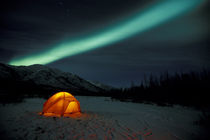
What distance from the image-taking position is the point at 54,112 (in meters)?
7.90

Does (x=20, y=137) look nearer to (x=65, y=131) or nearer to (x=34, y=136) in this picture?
(x=34, y=136)

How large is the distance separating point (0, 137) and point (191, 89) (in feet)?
78.0

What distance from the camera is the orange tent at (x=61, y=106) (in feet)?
26.0

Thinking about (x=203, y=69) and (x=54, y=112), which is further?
(x=203, y=69)

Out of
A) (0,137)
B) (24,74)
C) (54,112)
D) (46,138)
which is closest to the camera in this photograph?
(0,137)

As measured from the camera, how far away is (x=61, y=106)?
8016 mm

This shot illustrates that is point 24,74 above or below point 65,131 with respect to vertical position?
above

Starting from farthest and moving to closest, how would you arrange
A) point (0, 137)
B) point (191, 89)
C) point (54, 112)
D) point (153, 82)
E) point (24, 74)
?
point (24, 74), point (153, 82), point (191, 89), point (54, 112), point (0, 137)

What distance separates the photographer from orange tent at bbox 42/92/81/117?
26.0 ft

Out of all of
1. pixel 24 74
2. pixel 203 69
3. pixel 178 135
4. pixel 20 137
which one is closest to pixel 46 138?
pixel 20 137

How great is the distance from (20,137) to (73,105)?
4.79m

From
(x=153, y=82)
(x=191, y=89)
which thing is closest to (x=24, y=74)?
(x=153, y=82)

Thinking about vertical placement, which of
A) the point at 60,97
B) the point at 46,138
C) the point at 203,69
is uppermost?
the point at 203,69

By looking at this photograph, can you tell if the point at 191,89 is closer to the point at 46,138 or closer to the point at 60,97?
the point at 60,97
